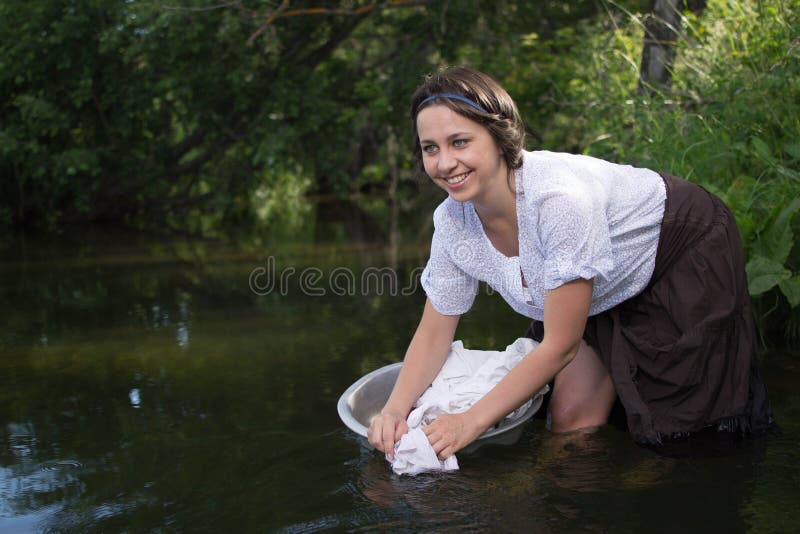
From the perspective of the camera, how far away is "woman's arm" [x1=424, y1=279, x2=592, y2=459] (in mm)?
2420

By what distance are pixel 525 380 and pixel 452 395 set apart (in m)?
0.34

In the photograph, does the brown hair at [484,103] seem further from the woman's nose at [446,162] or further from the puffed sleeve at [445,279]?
the puffed sleeve at [445,279]

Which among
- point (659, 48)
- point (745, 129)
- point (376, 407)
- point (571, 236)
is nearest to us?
point (571, 236)

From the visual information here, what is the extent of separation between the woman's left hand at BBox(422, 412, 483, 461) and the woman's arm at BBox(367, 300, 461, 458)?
16 centimetres

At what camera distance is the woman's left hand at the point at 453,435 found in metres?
2.44

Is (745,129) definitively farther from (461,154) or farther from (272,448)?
(272,448)

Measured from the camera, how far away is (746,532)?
210 cm

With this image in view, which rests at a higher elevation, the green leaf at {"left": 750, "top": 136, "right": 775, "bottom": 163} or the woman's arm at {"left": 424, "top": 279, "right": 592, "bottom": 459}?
the green leaf at {"left": 750, "top": 136, "right": 775, "bottom": 163}

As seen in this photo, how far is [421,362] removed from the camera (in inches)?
109

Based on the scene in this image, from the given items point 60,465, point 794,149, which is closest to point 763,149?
point 794,149

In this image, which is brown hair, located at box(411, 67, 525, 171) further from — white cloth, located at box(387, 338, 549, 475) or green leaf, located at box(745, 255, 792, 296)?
green leaf, located at box(745, 255, 792, 296)

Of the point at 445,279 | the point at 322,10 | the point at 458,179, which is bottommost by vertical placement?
the point at 445,279

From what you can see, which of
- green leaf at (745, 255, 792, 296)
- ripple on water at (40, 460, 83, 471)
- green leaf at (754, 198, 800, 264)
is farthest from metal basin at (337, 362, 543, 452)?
green leaf at (754, 198, 800, 264)

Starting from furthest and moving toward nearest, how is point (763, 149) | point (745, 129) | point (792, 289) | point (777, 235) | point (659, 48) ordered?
1. point (659, 48)
2. point (745, 129)
3. point (763, 149)
4. point (777, 235)
5. point (792, 289)
